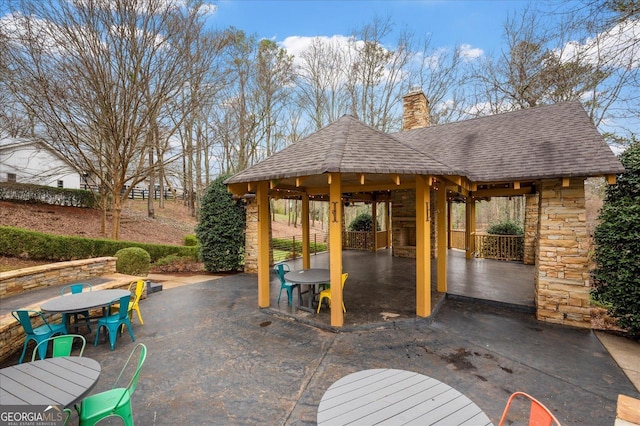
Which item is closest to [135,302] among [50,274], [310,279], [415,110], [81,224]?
[50,274]

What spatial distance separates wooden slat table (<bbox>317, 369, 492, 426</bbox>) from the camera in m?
2.02

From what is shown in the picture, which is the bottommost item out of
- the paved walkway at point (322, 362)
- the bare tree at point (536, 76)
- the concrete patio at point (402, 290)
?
the paved walkway at point (322, 362)

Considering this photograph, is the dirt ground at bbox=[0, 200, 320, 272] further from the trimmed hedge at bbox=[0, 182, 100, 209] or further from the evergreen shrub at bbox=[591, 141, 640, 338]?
the evergreen shrub at bbox=[591, 141, 640, 338]

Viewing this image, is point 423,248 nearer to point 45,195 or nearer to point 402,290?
point 402,290

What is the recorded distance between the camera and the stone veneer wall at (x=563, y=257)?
5.52 metres

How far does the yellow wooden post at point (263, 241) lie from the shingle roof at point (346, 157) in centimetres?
62

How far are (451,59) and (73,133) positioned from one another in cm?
1977

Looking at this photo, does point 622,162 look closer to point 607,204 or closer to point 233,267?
point 607,204

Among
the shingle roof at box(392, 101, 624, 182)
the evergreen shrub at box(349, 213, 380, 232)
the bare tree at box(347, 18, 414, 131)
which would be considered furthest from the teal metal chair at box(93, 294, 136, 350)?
the bare tree at box(347, 18, 414, 131)

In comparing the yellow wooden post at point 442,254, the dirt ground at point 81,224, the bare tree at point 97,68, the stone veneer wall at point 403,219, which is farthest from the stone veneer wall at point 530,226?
the bare tree at point 97,68

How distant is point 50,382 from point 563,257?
321 inches

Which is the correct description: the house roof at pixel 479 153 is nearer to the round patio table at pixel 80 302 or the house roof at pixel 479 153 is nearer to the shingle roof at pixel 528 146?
the shingle roof at pixel 528 146

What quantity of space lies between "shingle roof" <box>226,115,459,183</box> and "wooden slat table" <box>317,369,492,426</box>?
10.2 feet

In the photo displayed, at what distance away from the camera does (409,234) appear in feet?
42.2
